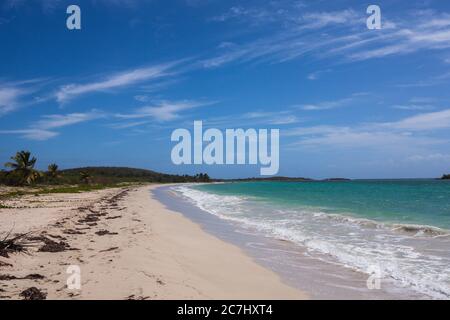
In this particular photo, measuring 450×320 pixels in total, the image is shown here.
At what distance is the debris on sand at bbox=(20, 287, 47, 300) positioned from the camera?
5730mm

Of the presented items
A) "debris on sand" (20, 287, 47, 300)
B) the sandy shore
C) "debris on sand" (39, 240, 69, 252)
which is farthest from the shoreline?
"debris on sand" (39, 240, 69, 252)

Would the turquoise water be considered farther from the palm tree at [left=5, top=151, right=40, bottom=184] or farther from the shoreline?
the palm tree at [left=5, top=151, right=40, bottom=184]

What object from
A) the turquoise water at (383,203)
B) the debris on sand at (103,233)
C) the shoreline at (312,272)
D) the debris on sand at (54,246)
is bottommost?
the turquoise water at (383,203)

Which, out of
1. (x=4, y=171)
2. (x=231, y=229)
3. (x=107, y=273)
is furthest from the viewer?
(x=4, y=171)

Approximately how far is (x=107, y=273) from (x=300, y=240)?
7.42m

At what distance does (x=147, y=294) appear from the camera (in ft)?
19.8

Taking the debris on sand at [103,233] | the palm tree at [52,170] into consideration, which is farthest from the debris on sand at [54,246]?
the palm tree at [52,170]

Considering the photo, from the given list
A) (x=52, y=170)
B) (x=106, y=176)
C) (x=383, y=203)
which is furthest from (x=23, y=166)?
(x=106, y=176)

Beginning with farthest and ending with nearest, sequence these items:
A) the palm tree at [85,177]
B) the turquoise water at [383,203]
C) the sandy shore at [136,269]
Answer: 1. the palm tree at [85,177]
2. the turquoise water at [383,203]
3. the sandy shore at [136,269]

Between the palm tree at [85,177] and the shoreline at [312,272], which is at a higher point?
the palm tree at [85,177]

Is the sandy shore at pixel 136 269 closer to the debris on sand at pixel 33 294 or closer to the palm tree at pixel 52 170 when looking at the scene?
the debris on sand at pixel 33 294

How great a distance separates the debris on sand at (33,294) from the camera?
5.73m
